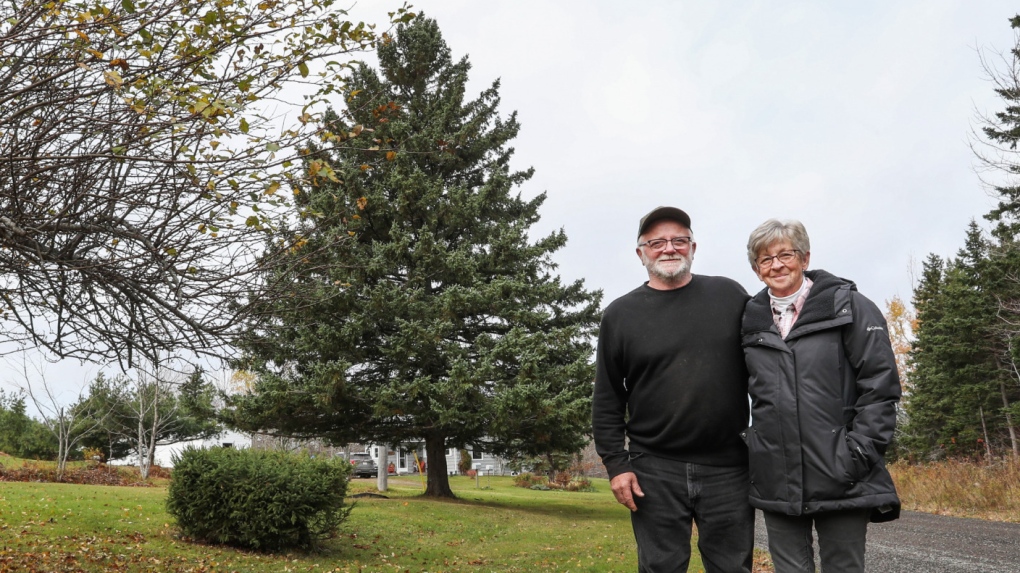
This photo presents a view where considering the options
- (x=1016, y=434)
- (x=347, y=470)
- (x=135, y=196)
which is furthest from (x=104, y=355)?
(x=1016, y=434)

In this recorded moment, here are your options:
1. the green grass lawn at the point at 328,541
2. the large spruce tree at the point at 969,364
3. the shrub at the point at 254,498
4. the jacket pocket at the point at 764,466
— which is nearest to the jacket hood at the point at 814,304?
the jacket pocket at the point at 764,466

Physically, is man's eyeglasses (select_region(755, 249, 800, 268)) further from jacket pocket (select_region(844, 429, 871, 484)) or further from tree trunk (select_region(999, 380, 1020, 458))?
tree trunk (select_region(999, 380, 1020, 458))

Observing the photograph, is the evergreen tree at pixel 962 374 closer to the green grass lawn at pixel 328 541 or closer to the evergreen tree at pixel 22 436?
the green grass lawn at pixel 328 541

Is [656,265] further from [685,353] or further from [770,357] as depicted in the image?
[770,357]

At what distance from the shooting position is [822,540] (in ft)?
9.79

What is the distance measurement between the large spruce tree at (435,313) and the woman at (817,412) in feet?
38.8

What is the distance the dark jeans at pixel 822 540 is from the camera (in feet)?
9.51

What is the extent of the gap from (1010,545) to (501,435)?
1036cm

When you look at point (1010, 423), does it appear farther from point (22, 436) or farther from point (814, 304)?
point (22, 436)

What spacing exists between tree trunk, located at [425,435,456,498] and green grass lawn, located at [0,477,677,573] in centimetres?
301

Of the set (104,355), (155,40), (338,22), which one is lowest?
(104,355)

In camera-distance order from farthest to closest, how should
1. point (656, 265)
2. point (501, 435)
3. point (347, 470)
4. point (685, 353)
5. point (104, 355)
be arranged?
point (501, 435)
point (347, 470)
point (104, 355)
point (656, 265)
point (685, 353)

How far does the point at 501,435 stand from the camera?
17562mm

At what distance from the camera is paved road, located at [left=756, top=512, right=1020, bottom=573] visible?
8383 millimetres
